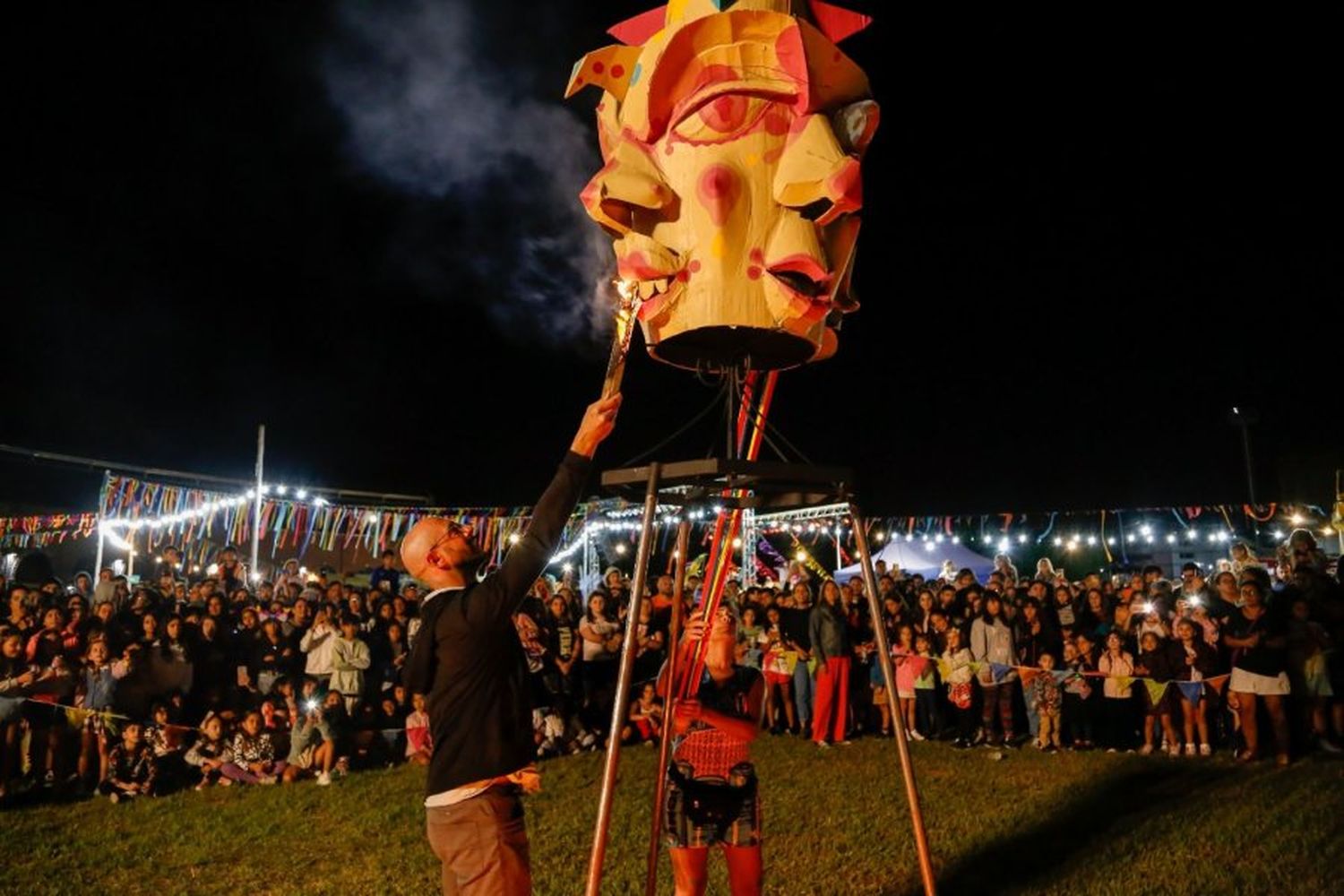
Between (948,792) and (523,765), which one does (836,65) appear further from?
(948,792)

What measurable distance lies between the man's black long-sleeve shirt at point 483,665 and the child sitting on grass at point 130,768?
242 inches

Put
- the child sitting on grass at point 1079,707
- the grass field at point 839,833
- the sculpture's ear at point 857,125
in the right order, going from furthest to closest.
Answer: the child sitting on grass at point 1079,707
the grass field at point 839,833
the sculpture's ear at point 857,125

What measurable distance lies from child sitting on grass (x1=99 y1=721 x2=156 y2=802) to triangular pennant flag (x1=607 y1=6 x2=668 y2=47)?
7223mm

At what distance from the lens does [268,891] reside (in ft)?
17.5

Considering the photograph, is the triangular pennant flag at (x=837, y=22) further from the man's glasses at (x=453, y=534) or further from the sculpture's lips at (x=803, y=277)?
the man's glasses at (x=453, y=534)

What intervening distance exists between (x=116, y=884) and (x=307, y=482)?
23.4m

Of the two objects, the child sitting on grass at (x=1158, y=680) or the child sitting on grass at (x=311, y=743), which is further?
the child sitting on grass at (x=1158, y=680)

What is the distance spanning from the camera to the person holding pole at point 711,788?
146 inches

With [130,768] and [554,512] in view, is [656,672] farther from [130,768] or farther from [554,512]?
[554,512]

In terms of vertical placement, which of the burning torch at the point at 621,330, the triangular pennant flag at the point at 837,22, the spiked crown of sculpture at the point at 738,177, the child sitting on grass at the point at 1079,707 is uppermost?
the triangular pennant flag at the point at 837,22

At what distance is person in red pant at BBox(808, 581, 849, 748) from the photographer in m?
9.83

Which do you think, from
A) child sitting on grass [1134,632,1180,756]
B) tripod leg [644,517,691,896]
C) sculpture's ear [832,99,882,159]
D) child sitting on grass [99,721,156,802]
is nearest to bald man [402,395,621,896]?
tripod leg [644,517,691,896]

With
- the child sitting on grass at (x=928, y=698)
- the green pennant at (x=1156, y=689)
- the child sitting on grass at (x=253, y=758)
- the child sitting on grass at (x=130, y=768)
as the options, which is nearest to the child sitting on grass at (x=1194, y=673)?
the green pennant at (x=1156, y=689)

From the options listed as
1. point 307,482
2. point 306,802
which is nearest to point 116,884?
point 306,802
